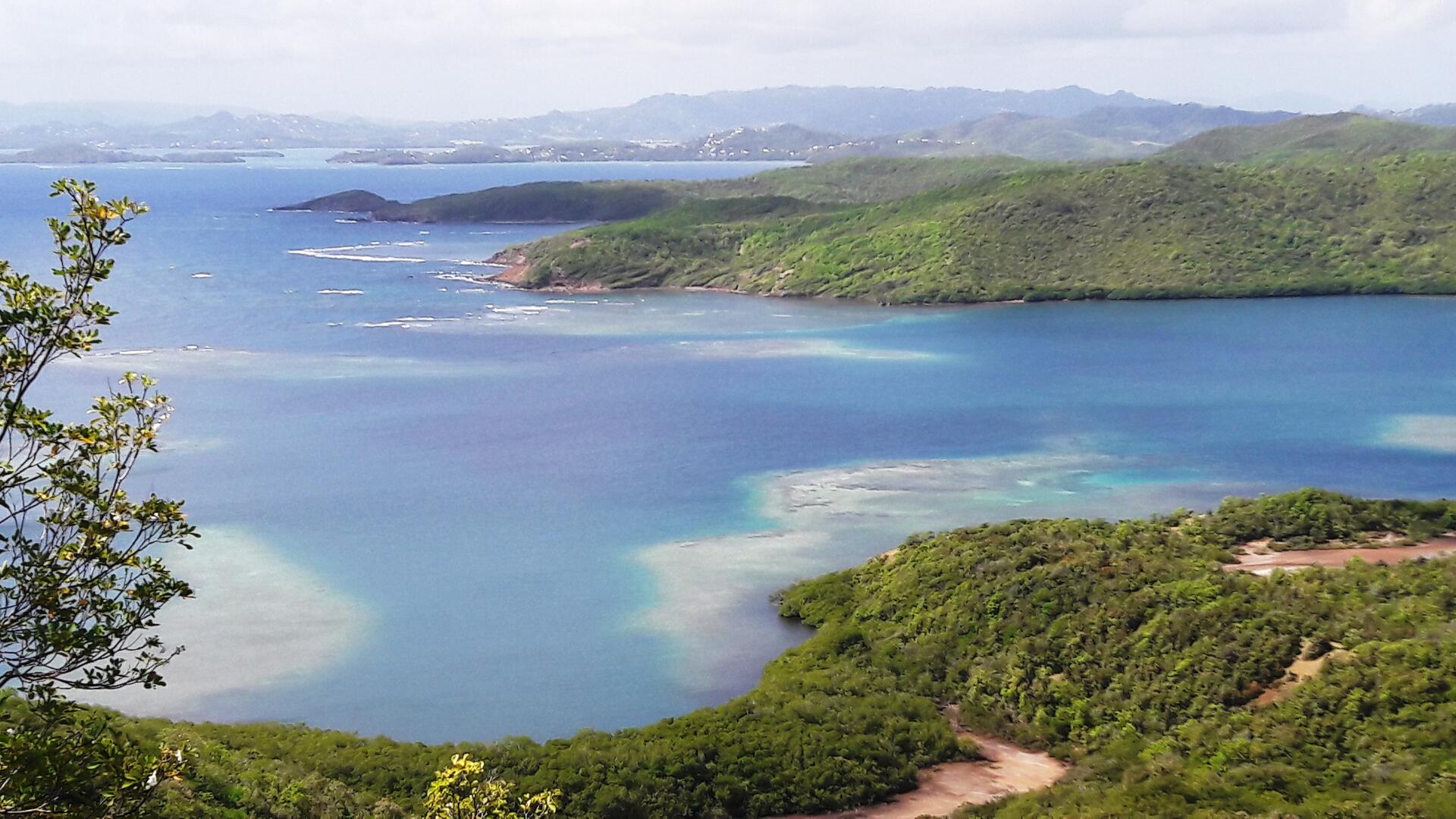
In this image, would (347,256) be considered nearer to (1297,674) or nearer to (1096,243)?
(1096,243)

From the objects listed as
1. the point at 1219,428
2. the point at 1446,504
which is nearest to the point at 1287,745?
the point at 1446,504

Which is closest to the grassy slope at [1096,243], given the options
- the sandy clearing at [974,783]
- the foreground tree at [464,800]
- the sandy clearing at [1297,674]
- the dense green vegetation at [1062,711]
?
the dense green vegetation at [1062,711]

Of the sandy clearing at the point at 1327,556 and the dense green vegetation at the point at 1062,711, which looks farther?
the sandy clearing at the point at 1327,556


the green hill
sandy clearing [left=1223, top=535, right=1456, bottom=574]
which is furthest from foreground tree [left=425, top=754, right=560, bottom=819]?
the green hill

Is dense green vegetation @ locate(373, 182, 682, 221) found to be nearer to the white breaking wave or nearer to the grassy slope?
the white breaking wave

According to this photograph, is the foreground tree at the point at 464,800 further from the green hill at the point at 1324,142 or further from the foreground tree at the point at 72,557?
the green hill at the point at 1324,142

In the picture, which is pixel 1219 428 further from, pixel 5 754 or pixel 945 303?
pixel 5 754
